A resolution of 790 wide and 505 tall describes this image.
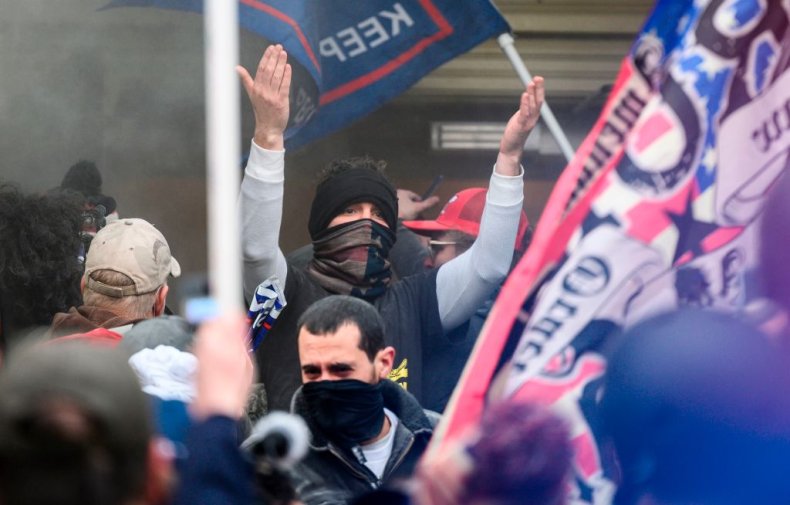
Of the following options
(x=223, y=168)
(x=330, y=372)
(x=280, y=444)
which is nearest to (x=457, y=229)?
(x=330, y=372)

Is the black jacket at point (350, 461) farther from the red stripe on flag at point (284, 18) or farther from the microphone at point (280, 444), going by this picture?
the red stripe on flag at point (284, 18)

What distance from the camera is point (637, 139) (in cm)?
275

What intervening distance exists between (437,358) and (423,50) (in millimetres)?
1218

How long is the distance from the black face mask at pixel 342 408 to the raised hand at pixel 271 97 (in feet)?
2.80

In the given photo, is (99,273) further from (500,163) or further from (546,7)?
(546,7)

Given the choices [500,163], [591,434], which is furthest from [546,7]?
[591,434]

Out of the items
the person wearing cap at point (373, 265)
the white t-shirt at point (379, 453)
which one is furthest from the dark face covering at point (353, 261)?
the white t-shirt at point (379, 453)

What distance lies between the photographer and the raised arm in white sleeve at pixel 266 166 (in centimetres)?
387

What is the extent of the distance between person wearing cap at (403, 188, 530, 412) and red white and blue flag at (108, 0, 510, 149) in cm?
47

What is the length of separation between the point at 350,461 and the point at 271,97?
1.09m

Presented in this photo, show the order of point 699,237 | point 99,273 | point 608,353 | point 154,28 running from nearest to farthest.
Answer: point 608,353 < point 699,237 < point 99,273 < point 154,28

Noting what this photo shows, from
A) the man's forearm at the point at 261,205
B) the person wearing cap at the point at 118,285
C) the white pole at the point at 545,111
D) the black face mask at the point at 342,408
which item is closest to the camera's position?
the black face mask at the point at 342,408

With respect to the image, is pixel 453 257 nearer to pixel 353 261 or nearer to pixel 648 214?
pixel 353 261

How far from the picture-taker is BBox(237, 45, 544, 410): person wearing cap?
3.95 m
